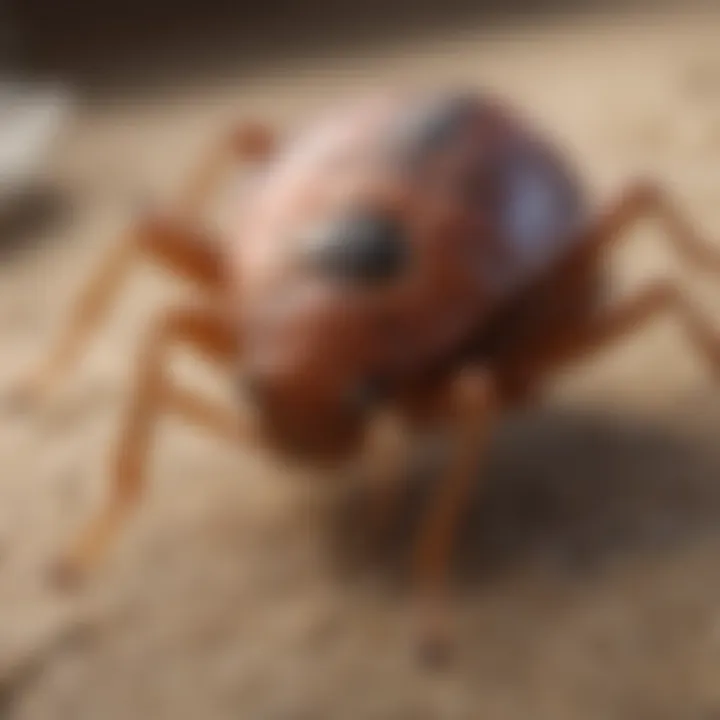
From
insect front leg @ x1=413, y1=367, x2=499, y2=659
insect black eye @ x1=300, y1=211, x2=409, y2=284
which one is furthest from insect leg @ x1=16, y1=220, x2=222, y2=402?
insect front leg @ x1=413, y1=367, x2=499, y2=659

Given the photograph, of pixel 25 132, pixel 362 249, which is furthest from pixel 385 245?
pixel 25 132

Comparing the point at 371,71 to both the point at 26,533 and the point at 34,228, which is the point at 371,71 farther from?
the point at 26,533

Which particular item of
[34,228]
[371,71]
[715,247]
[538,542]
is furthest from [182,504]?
[371,71]

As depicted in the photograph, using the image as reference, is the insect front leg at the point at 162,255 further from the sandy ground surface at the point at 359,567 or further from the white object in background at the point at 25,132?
the white object in background at the point at 25,132

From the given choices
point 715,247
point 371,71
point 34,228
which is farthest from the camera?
point 371,71

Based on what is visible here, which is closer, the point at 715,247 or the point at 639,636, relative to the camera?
the point at 639,636

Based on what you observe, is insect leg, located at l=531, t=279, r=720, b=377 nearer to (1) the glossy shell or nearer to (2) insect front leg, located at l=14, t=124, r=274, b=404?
(1) the glossy shell
